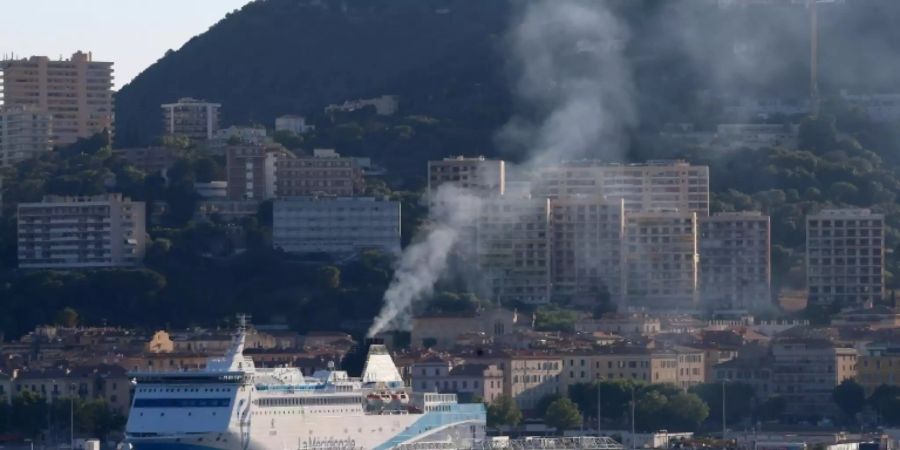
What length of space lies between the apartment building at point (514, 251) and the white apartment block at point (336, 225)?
3346 millimetres

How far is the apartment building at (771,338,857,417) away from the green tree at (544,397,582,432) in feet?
27.5

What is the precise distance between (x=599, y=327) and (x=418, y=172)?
77.8 feet

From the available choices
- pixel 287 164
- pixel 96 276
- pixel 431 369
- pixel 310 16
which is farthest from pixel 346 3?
pixel 431 369

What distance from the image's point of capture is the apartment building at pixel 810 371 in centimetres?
9319

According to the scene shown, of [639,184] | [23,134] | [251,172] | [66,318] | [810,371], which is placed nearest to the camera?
[810,371]

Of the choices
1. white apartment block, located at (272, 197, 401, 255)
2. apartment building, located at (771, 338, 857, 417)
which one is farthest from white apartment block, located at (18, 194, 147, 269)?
apartment building, located at (771, 338, 857, 417)

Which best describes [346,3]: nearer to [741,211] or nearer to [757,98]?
[757,98]

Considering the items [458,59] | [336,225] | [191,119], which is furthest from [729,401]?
[458,59]

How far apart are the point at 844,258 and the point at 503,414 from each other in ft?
88.6

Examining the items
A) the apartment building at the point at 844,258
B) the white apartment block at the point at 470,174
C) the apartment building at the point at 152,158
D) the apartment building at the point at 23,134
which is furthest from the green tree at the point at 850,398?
the apartment building at the point at 23,134

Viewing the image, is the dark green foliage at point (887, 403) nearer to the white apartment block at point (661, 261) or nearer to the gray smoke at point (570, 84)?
the white apartment block at point (661, 261)

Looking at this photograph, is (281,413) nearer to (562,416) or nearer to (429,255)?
(562,416)

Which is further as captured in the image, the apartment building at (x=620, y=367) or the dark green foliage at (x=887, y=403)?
the apartment building at (x=620, y=367)

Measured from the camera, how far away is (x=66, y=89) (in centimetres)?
14425
